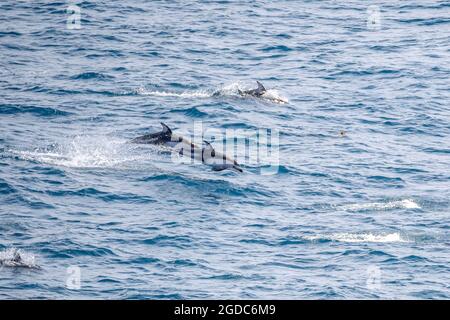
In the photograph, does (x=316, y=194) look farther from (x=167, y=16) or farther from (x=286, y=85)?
(x=167, y=16)

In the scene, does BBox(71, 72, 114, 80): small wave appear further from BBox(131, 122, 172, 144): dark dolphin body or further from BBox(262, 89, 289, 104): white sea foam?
BBox(131, 122, 172, 144): dark dolphin body

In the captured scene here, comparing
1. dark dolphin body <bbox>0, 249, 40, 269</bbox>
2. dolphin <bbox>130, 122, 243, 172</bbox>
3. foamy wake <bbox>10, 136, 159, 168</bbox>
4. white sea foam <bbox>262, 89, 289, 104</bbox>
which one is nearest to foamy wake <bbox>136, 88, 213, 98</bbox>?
white sea foam <bbox>262, 89, 289, 104</bbox>

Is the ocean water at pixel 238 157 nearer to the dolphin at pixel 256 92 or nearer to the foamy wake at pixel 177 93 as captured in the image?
the foamy wake at pixel 177 93

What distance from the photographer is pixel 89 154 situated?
3822cm

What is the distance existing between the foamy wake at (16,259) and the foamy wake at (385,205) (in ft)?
31.7

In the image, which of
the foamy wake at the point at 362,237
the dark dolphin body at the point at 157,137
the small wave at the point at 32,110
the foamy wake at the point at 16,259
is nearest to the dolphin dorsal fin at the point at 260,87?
the small wave at the point at 32,110

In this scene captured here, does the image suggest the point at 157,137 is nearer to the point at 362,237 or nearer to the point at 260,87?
the point at 260,87

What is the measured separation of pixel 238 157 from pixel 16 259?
11031 millimetres

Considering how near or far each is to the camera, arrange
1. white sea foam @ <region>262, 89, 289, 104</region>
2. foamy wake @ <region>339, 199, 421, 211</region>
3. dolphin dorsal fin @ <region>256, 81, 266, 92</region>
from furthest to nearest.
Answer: white sea foam @ <region>262, 89, 289, 104</region> < dolphin dorsal fin @ <region>256, 81, 266, 92</region> < foamy wake @ <region>339, 199, 421, 211</region>

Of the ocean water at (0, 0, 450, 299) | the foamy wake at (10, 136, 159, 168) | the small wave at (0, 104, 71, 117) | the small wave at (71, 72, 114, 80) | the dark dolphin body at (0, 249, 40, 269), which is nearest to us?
the dark dolphin body at (0, 249, 40, 269)

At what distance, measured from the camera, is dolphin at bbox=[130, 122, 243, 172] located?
36.3 m

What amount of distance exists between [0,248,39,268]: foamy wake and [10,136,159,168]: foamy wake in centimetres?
750

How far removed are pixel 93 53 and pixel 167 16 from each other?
23.1 ft

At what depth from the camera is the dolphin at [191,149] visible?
3634 cm
